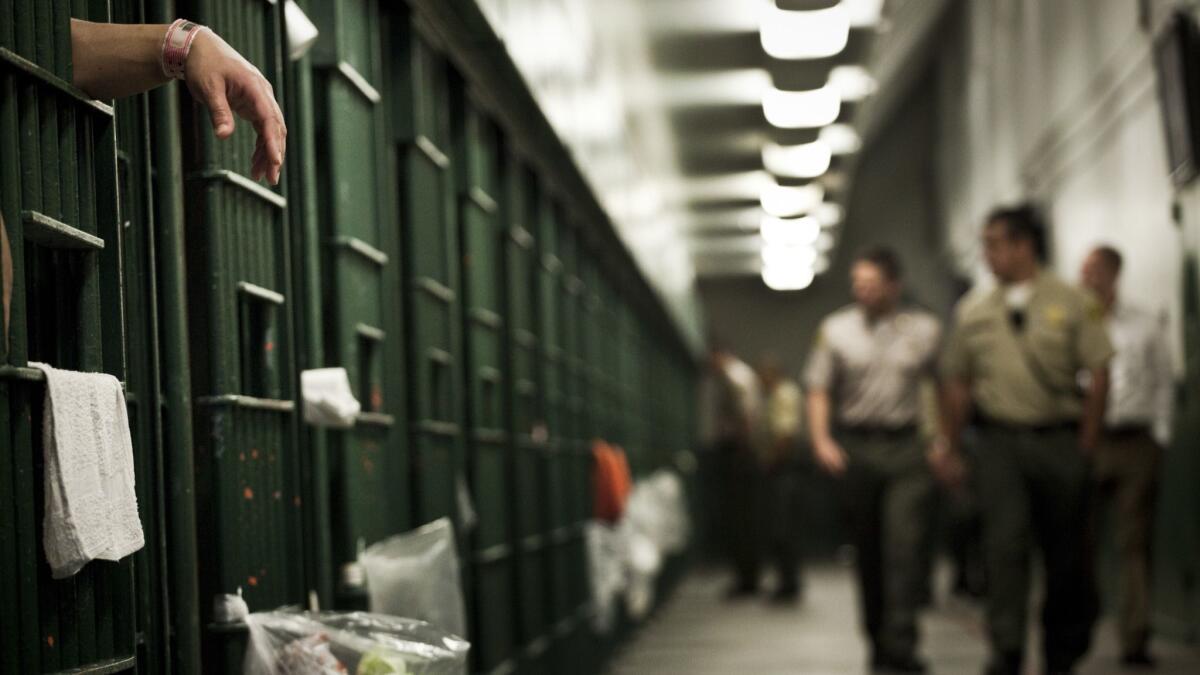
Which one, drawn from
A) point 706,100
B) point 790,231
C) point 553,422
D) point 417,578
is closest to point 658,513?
point 706,100

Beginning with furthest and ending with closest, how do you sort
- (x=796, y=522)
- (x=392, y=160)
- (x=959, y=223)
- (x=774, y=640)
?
(x=959, y=223), (x=796, y=522), (x=774, y=640), (x=392, y=160)

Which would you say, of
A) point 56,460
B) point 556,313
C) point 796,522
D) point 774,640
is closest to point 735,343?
point 796,522

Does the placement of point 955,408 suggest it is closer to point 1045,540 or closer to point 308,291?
point 1045,540

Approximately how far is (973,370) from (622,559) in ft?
9.84

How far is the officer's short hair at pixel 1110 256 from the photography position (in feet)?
24.9

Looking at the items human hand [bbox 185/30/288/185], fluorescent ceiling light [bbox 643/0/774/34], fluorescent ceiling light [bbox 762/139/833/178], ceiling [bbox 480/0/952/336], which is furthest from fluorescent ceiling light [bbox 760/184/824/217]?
human hand [bbox 185/30/288/185]

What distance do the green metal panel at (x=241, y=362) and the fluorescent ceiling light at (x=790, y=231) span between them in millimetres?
15135

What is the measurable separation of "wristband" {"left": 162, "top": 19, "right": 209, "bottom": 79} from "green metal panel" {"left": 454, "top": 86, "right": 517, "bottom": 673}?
3.00 m

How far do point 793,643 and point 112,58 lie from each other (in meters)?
7.55

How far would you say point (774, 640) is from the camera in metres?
9.56

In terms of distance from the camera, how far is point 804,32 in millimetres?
10594

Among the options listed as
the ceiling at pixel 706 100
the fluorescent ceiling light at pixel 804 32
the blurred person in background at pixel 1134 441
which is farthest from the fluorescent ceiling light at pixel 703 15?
the blurred person in background at pixel 1134 441

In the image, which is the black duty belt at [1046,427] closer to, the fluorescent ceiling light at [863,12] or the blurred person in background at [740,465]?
the fluorescent ceiling light at [863,12]

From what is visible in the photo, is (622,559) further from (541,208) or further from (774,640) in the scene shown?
(541,208)
